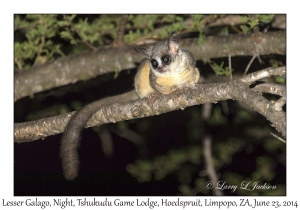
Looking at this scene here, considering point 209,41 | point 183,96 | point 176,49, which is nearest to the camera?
point 183,96

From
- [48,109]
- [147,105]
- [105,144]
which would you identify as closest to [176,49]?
[147,105]

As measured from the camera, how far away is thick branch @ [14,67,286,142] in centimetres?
224

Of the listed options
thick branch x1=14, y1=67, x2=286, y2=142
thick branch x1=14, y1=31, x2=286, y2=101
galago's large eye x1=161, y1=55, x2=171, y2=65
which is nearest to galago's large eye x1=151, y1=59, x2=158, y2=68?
galago's large eye x1=161, y1=55, x2=171, y2=65

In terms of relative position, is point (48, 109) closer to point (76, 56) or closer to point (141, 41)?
point (76, 56)

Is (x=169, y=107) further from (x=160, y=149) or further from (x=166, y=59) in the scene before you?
(x=160, y=149)

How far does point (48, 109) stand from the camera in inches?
201

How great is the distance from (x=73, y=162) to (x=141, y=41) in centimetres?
198

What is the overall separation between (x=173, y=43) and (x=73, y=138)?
1044 mm

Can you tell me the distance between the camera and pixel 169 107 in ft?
10.3

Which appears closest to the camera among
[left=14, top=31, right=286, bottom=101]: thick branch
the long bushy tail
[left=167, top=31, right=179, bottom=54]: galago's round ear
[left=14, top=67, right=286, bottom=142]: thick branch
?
[left=14, top=67, right=286, bottom=142]: thick branch

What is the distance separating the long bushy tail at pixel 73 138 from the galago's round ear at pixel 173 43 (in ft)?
2.21

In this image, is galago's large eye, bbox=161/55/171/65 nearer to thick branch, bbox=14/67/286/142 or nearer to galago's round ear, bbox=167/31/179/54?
galago's round ear, bbox=167/31/179/54

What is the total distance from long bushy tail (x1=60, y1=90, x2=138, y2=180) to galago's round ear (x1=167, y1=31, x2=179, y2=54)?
2.21ft

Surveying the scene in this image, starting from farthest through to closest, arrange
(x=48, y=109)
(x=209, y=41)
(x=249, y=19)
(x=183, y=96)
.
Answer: (x=48, y=109) → (x=209, y=41) → (x=249, y=19) → (x=183, y=96)
